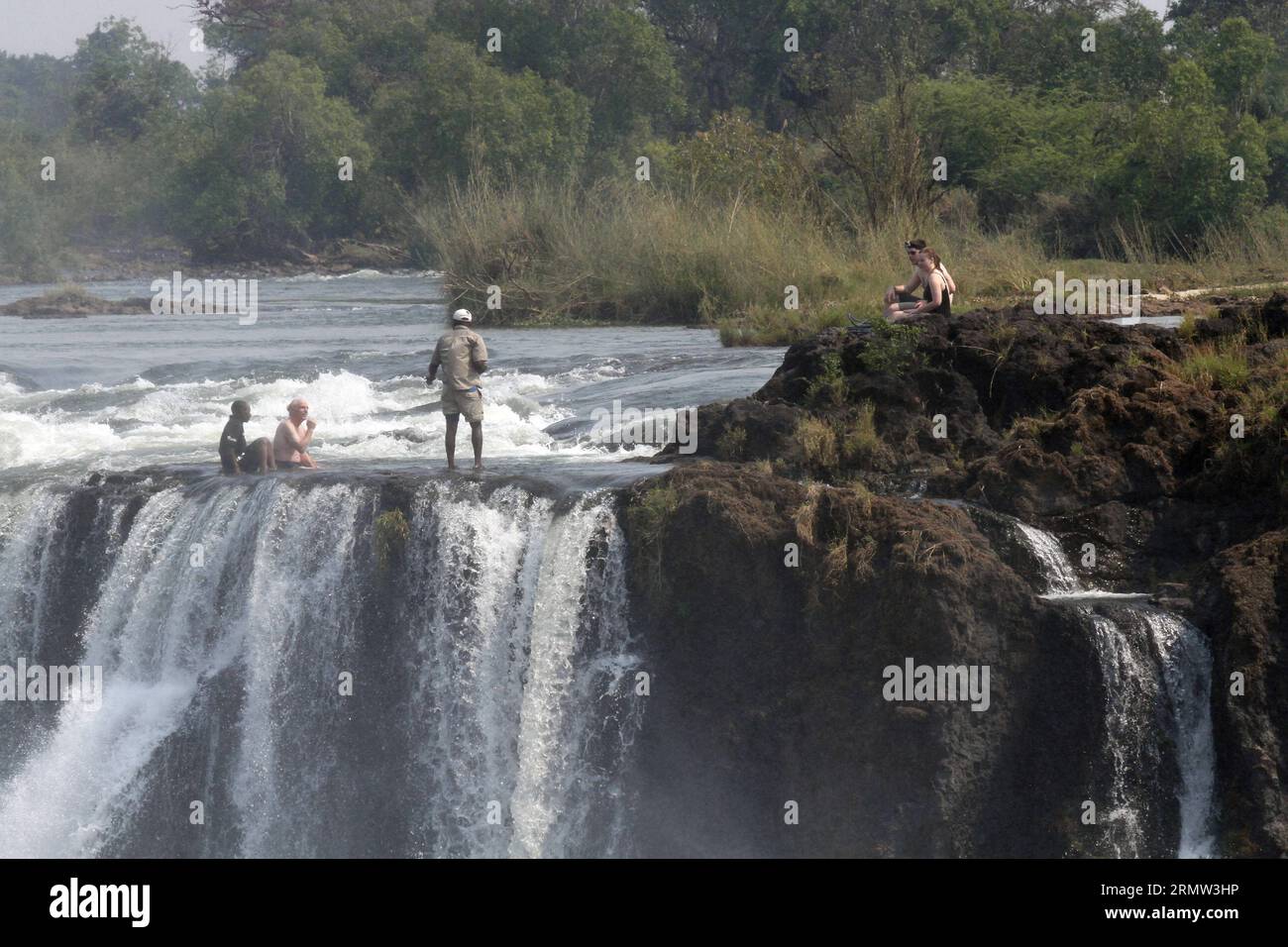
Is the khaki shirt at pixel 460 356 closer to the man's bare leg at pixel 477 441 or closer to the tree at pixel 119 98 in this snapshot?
the man's bare leg at pixel 477 441

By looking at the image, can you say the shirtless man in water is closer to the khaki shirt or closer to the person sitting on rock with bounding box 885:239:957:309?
the khaki shirt

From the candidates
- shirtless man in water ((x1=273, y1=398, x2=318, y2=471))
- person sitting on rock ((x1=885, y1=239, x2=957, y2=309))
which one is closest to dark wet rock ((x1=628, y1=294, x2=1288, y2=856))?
person sitting on rock ((x1=885, y1=239, x2=957, y2=309))

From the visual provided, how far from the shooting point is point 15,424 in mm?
18328

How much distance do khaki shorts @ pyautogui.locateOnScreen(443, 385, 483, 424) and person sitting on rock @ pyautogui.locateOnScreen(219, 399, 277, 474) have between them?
1.64 meters

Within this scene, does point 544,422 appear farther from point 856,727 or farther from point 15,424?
point 856,727

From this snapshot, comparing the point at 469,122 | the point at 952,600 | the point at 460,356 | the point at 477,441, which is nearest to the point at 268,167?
the point at 469,122

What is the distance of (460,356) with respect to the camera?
42.3ft

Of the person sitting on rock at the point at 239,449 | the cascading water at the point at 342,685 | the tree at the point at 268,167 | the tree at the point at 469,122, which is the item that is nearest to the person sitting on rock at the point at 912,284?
the cascading water at the point at 342,685

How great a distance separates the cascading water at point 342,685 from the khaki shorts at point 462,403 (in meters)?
1.23

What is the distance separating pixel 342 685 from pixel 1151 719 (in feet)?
18.2

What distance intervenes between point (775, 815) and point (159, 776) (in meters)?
4.65

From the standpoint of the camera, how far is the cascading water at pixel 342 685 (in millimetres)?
10734

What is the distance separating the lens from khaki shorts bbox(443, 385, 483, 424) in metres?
13.0

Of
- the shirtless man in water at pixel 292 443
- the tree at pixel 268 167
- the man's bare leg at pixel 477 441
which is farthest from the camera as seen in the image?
the tree at pixel 268 167
